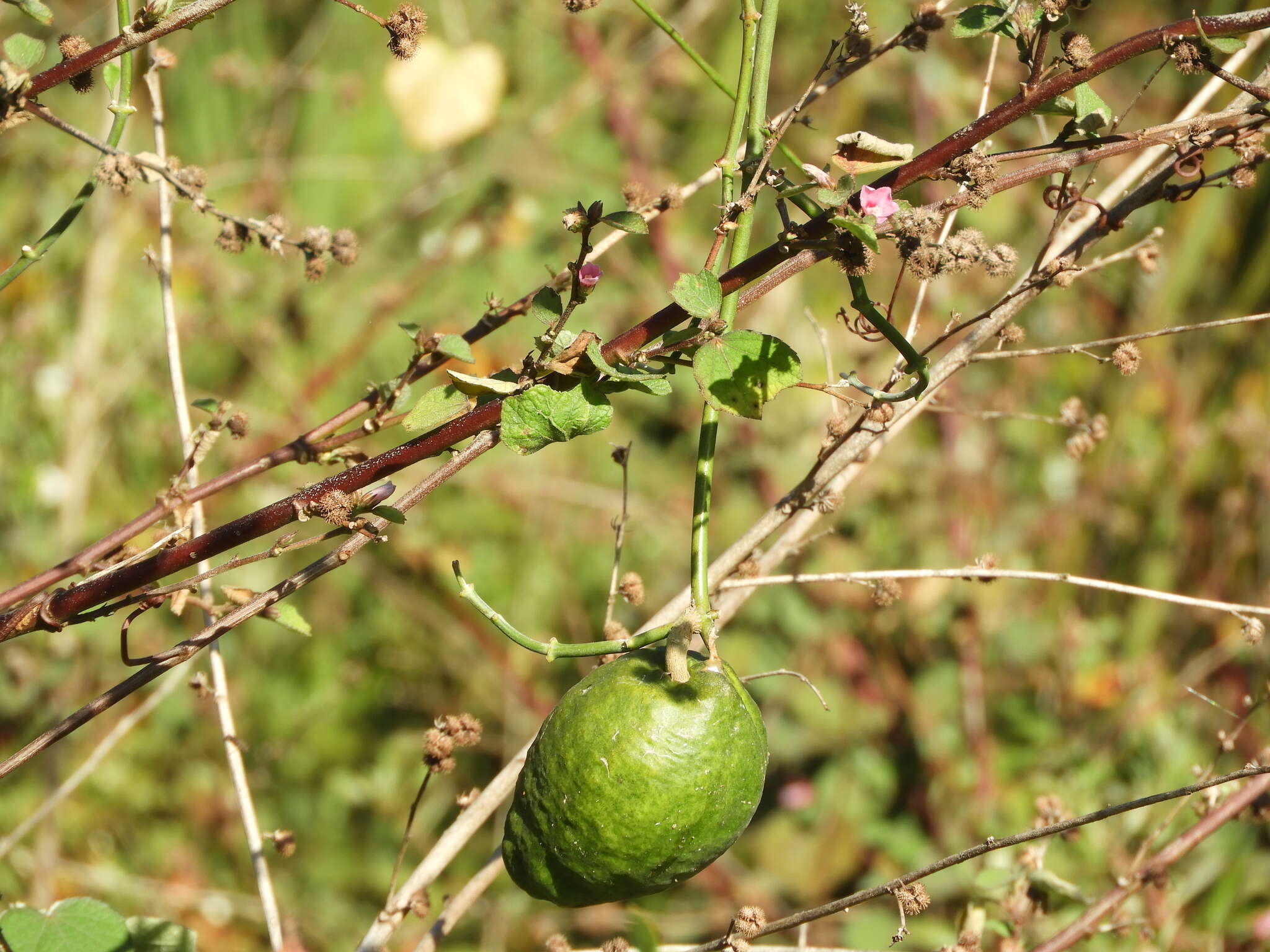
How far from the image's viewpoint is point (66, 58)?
1.16 m

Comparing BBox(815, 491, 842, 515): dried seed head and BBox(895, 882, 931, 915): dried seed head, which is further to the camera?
BBox(815, 491, 842, 515): dried seed head

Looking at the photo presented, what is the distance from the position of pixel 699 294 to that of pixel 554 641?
0.38 m

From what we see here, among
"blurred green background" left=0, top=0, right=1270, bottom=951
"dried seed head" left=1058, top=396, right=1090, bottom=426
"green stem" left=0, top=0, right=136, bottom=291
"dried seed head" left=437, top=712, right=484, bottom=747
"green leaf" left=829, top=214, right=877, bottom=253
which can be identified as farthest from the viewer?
"blurred green background" left=0, top=0, right=1270, bottom=951

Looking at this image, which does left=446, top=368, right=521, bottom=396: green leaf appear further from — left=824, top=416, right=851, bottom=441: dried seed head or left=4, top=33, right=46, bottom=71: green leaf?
left=4, top=33, right=46, bottom=71: green leaf

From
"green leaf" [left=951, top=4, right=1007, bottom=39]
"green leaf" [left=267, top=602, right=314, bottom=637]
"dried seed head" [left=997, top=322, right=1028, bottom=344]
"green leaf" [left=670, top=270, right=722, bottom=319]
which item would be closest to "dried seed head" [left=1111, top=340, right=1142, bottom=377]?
"dried seed head" [left=997, top=322, right=1028, bottom=344]

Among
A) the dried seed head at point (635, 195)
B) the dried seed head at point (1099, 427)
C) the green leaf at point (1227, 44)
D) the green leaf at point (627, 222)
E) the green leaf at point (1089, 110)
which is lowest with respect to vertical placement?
the dried seed head at point (1099, 427)

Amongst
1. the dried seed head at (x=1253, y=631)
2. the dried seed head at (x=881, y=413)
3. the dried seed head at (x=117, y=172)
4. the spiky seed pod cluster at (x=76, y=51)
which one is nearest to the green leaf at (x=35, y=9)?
the spiky seed pod cluster at (x=76, y=51)

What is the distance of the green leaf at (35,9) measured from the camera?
3.54 feet

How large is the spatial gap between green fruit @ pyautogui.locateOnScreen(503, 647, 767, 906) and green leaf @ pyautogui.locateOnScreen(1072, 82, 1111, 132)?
0.70m

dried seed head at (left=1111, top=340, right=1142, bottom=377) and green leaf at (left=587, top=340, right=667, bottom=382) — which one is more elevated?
green leaf at (left=587, top=340, right=667, bottom=382)

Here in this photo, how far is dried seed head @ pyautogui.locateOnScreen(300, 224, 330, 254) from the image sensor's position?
1297 millimetres

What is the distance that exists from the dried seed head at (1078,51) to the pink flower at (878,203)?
9.5 inches

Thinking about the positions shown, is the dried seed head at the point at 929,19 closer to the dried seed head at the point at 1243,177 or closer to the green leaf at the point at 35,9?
the dried seed head at the point at 1243,177

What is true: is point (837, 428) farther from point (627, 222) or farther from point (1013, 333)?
point (627, 222)
